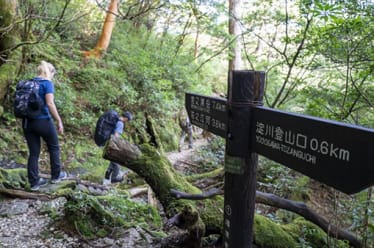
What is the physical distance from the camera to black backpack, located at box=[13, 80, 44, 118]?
4.55 meters

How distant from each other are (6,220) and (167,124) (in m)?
8.33

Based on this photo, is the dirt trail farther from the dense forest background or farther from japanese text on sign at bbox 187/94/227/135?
japanese text on sign at bbox 187/94/227/135

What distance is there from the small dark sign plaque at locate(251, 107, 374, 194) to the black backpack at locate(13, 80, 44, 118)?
12.1 ft

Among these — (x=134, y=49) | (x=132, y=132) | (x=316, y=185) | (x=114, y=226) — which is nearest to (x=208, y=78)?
(x=134, y=49)

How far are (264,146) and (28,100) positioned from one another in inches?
151

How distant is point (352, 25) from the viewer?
4.29 metres

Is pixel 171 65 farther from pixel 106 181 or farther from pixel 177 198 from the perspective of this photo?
pixel 177 198

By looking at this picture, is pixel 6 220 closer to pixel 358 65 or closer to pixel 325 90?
pixel 358 65

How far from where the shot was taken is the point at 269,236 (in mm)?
3539

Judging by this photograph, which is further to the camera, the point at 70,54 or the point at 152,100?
the point at 152,100

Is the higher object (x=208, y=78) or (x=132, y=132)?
(x=208, y=78)

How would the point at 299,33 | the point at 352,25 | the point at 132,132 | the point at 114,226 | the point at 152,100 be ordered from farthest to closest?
1. the point at 152,100
2. the point at 132,132
3. the point at 299,33
4. the point at 352,25
5. the point at 114,226

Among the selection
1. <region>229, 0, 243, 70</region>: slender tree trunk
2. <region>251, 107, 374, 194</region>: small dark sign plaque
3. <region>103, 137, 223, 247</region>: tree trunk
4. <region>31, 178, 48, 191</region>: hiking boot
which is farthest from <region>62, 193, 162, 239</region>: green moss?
<region>229, 0, 243, 70</region>: slender tree trunk

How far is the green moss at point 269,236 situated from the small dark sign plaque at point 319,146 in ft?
6.70
